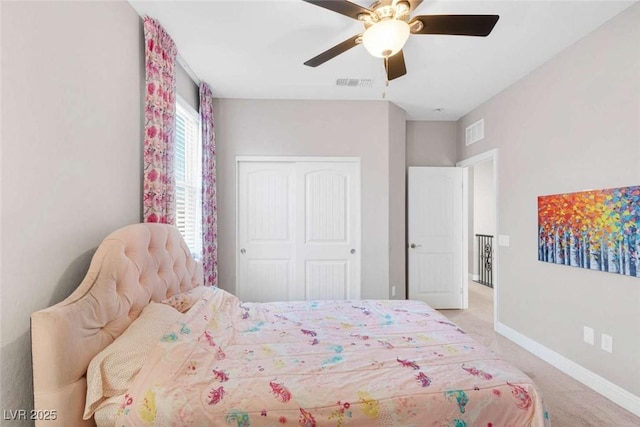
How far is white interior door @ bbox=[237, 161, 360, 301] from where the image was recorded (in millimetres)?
3840

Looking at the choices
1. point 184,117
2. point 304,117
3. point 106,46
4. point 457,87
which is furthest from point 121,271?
point 457,87

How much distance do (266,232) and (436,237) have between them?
7.91 ft

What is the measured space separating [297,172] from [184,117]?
1.41 meters

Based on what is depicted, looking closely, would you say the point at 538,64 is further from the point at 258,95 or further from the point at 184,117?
the point at 184,117

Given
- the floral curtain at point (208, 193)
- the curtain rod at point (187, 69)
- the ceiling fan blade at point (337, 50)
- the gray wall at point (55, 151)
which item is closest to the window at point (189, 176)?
the floral curtain at point (208, 193)

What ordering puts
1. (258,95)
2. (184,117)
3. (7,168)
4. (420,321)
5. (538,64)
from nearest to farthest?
1. (7,168)
2. (420,321)
3. (538,64)
4. (184,117)
5. (258,95)

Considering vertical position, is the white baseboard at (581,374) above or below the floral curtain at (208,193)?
below

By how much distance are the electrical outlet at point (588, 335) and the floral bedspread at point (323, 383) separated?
1486 millimetres

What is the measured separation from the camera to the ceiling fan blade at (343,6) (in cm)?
163

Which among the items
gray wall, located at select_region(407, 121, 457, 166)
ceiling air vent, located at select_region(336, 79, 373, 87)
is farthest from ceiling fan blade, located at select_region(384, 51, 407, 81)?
gray wall, located at select_region(407, 121, 457, 166)

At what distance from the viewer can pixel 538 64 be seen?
115 inches

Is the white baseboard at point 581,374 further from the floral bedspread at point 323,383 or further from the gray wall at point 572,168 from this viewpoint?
the floral bedspread at point 323,383

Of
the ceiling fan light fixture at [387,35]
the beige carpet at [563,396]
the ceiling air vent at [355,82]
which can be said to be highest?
the ceiling air vent at [355,82]

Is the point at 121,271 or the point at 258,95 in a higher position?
the point at 258,95
